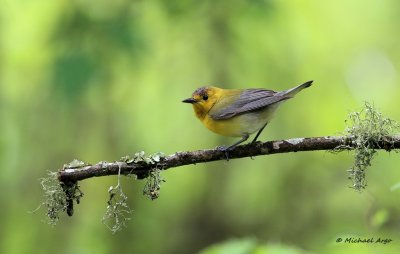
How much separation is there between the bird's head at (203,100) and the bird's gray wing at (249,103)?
0.17 m

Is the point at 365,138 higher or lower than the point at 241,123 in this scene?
lower

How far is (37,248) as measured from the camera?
27.1 feet

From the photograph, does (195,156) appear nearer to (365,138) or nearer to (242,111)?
(365,138)

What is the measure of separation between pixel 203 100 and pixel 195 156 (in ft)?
6.24

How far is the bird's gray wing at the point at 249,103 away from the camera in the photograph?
16.4 ft

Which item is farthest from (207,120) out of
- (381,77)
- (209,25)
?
(381,77)

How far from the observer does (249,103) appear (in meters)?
5.14

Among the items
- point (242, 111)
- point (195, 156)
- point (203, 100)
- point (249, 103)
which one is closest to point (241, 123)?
point (242, 111)

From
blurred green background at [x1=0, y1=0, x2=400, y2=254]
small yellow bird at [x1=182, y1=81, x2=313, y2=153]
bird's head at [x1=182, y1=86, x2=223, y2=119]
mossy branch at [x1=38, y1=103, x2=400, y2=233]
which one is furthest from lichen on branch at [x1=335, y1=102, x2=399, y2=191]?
blurred green background at [x1=0, y1=0, x2=400, y2=254]

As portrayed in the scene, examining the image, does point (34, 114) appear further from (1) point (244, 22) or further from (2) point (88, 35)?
(1) point (244, 22)

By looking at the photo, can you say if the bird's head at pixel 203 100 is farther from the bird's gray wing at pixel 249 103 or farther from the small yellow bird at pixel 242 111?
the bird's gray wing at pixel 249 103

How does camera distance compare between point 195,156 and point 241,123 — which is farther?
point 241,123

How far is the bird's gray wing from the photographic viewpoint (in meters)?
5.00

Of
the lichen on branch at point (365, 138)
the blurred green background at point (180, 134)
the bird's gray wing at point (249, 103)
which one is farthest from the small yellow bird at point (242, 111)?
the blurred green background at point (180, 134)
